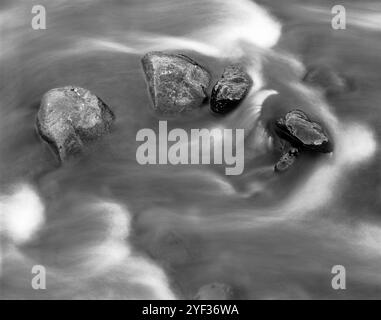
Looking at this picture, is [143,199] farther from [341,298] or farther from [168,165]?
[341,298]

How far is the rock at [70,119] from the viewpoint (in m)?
8.83

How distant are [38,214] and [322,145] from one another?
4127mm

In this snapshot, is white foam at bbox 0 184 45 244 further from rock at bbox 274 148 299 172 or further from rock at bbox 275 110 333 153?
rock at bbox 275 110 333 153

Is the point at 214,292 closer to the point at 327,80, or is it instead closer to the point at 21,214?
the point at 21,214

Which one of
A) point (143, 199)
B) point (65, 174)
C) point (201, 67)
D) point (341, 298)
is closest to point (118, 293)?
point (143, 199)

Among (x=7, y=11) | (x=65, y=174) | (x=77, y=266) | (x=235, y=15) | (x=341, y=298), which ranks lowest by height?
(x=341, y=298)

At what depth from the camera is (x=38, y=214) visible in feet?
27.8

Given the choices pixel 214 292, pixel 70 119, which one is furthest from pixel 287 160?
pixel 70 119

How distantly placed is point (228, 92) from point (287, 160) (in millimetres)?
1543

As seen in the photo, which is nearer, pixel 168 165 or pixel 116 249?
pixel 116 249

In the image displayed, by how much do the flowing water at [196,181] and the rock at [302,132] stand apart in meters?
0.23

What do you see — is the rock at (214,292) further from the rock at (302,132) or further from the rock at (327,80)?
the rock at (327,80)

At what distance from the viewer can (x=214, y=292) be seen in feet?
23.7

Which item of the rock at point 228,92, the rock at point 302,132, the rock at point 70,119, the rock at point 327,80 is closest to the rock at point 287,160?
the rock at point 302,132
